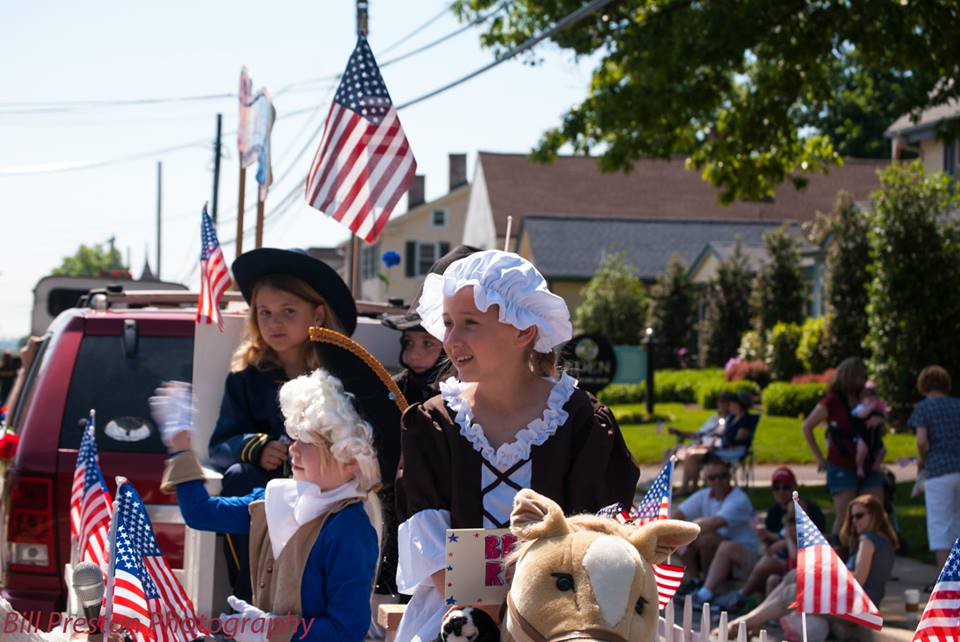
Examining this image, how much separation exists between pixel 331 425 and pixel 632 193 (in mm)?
46190

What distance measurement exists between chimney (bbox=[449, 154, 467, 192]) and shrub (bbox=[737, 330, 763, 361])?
24.9 metres

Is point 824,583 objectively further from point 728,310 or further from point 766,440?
point 728,310

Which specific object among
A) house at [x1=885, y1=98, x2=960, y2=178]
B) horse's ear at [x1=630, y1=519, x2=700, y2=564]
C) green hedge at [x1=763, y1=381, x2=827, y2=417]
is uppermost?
house at [x1=885, y1=98, x2=960, y2=178]

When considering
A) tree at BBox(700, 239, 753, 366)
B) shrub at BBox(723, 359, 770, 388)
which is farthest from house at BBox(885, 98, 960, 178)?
shrub at BBox(723, 359, 770, 388)

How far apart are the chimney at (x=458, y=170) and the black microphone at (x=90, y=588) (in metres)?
50.1

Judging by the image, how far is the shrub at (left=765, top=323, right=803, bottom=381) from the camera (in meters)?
27.8

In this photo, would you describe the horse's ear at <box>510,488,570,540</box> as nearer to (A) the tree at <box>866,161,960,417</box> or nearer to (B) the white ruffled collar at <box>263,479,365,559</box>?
(B) the white ruffled collar at <box>263,479,365,559</box>

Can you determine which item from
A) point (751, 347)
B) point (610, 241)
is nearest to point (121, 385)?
point (751, 347)

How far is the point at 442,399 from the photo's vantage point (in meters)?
3.34

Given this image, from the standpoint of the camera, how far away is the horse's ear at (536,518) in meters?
2.68

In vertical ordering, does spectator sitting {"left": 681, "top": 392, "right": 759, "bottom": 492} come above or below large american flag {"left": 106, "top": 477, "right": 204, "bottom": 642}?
below

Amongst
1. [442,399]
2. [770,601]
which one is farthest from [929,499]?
[442,399]

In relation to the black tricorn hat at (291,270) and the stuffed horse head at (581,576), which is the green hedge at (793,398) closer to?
the black tricorn hat at (291,270)

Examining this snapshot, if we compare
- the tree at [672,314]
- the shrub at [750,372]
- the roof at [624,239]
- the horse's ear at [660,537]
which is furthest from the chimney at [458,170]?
the horse's ear at [660,537]
